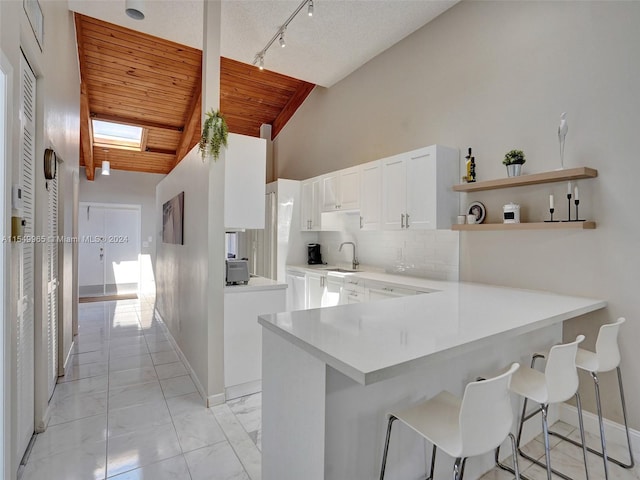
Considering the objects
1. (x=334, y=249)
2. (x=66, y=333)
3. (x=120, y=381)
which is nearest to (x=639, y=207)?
(x=334, y=249)

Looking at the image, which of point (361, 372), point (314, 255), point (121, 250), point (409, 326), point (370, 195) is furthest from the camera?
point (121, 250)

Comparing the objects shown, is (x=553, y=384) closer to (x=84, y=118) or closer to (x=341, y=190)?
(x=341, y=190)

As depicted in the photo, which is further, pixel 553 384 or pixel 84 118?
pixel 84 118

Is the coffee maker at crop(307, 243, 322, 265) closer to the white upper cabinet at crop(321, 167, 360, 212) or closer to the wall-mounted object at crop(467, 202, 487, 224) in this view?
the white upper cabinet at crop(321, 167, 360, 212)

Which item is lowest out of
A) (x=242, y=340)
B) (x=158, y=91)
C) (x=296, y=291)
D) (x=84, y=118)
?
(x=242, y=340)

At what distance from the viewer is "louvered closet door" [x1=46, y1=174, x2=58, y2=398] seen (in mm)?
2562

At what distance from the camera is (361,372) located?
99 centimetres

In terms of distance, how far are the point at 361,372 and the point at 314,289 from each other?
11.1 feet

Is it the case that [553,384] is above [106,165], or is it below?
below

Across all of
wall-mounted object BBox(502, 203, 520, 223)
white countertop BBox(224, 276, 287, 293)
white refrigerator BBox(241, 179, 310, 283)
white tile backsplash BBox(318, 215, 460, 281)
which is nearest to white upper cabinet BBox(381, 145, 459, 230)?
white tile backsplash BBox(318, 215, 460, 281)

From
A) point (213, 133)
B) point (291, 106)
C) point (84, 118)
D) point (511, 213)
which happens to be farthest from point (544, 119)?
point (84, 118)

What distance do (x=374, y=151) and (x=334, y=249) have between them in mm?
1529

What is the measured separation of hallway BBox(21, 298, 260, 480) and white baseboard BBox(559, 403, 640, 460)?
2213 mm

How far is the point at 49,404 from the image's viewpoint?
2.55 m
